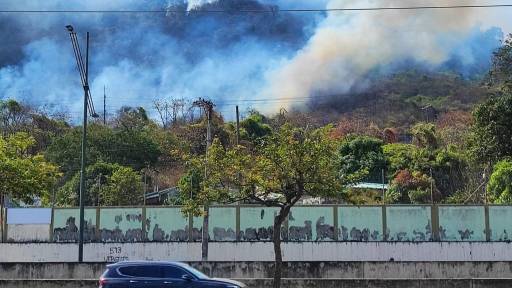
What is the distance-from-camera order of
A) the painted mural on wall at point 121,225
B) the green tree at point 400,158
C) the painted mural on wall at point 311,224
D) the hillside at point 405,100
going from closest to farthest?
the painted mural on wall at point 311,224
the painted mural on wall at point 121,225
the green tree at point 400,158
the hillside at point 405,100

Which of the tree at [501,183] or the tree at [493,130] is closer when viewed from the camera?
the tree at [493,130]

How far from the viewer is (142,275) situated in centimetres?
1744

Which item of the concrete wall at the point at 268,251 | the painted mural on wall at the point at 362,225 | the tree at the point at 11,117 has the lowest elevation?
the concrete wall at the point at 268,251

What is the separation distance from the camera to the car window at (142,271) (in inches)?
686

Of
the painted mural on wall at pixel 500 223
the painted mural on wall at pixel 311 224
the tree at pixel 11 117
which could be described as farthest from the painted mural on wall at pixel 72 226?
the tree at pixel 11 117

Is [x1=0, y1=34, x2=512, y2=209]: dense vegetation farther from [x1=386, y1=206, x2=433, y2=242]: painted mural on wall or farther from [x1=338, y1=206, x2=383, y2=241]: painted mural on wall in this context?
[x1=386, y1=206, x2=433, y2=242]: painted mural on wall

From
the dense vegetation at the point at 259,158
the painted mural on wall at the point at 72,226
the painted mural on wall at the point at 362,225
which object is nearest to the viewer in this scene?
the dense vegetation at the point at 259,158

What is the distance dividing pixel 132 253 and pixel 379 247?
1284cm

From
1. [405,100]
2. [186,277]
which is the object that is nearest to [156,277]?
[186,277]

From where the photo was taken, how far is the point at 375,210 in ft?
109

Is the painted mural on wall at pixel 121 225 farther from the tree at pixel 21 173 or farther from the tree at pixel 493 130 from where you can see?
the tree at pixel 493 130

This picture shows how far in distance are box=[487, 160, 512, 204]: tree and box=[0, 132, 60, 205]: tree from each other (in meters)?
28.0

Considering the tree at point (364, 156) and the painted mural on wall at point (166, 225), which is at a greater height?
the tree at point (364, 156)

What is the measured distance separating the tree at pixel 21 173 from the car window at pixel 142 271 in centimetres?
1761
